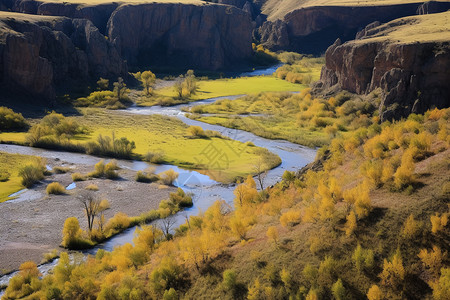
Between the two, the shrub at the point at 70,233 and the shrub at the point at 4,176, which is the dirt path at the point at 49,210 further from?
the shrub at the point at 4,176

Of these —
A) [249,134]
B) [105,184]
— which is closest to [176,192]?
[105,184]

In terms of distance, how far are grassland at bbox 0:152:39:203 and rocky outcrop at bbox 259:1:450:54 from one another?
12580 cm

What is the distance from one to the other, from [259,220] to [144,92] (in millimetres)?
77678

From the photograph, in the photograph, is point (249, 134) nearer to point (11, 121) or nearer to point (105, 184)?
point (105, 184)

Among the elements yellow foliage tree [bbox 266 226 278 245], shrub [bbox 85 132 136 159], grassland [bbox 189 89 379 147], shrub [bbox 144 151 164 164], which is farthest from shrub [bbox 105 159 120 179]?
yellow foliage tree [bbox 266 226 278 245]

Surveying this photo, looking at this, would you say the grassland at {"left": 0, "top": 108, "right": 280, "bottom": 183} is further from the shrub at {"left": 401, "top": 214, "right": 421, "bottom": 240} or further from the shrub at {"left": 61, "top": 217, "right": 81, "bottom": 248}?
the shrub at {"left": 401, "top": 214, "right": 421, "bottom": 240}

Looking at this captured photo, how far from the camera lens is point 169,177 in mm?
53312

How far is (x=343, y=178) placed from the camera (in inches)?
1368

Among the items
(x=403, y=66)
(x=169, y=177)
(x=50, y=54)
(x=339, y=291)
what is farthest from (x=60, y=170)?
(x=50, y=54)

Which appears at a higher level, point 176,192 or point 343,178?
point 343,178

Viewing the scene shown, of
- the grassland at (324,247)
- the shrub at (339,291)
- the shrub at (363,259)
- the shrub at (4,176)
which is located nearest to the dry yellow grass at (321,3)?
the grassland at (324,247)

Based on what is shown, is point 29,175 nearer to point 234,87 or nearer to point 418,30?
point 418,30

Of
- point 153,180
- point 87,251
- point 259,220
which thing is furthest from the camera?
point 153,180

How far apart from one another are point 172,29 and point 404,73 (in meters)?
95.1
